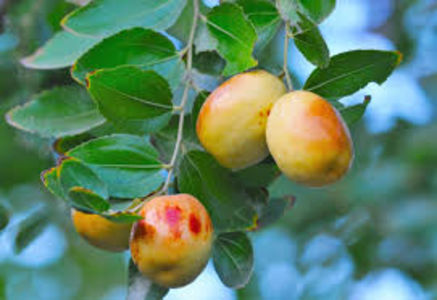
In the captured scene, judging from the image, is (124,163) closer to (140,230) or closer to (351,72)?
(140,230)

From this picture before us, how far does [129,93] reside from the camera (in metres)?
1.04

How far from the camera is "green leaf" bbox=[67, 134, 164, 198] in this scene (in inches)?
39.5

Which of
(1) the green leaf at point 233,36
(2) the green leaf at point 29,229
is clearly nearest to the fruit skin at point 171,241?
(1) the green leaf at point 233,36

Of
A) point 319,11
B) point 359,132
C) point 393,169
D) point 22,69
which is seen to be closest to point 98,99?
point 319,11

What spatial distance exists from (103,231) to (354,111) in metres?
0.42

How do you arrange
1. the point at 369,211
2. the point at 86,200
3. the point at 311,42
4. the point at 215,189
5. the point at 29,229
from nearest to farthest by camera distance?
the point at 86,200 → the point at 311,42 → the point at 215,189 → the point at 29,229 → the point at 369,211

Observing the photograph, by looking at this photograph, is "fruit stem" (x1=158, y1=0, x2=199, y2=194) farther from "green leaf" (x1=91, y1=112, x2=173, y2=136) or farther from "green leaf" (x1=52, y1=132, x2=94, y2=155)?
"green leaf" (x1=52, y1=132, x2=94, y2=155)

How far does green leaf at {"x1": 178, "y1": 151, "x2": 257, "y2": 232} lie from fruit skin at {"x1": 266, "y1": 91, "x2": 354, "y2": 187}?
17 centimetres

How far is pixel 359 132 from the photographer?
107 inches

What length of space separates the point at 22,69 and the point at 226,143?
30.1 inches

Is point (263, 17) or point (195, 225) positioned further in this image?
point (263, 17)

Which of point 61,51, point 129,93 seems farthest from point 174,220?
point 61,51

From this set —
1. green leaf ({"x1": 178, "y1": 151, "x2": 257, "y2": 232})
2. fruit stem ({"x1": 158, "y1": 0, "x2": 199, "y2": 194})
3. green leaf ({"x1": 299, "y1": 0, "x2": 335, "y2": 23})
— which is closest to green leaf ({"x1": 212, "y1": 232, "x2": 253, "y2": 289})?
green leaf ({"x1": 178, "y1": 151, "x2": 257, "y2": 232})

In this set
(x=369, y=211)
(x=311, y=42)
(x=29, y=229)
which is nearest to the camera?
(x=311, y=42)
